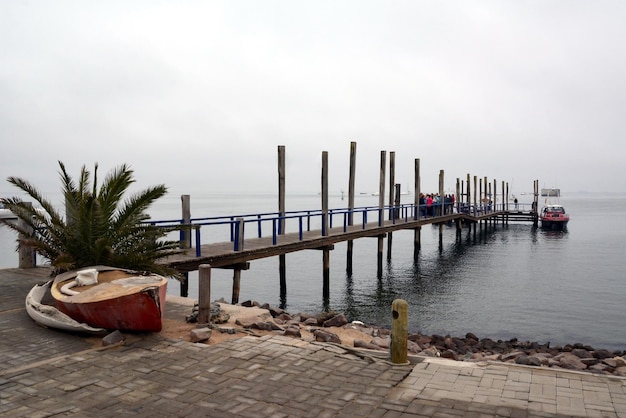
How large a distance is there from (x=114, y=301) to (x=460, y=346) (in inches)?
335

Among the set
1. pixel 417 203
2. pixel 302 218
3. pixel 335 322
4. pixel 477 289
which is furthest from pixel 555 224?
Result: pixel 335 322

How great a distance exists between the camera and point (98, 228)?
31.1ft

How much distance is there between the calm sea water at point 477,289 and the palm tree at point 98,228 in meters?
8.65

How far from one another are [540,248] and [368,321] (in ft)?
85.3

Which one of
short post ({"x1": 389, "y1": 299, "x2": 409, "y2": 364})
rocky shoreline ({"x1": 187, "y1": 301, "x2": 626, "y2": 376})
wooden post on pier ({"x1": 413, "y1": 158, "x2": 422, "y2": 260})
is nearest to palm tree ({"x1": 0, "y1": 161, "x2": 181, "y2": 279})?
rocky shoreline ({"x1": 187, "y1": 301, "x2": 626, "y2": 376})

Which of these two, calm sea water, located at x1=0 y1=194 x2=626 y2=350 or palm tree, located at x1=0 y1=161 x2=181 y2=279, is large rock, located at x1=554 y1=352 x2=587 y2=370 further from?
palm tree, located at x1=0 y1=161 x2=181 y2=279

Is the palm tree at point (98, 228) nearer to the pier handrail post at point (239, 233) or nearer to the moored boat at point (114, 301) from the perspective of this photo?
the moored boat at point (114, 301)

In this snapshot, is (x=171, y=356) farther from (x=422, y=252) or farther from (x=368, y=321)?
(x=422, y=252)

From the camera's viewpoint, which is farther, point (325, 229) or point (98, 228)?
point (325, 229)

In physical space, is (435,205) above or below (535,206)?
above

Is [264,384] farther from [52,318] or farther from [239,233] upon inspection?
[239,233]

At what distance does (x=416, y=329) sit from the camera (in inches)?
599

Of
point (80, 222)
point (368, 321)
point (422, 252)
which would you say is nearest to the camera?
point (80, 222)

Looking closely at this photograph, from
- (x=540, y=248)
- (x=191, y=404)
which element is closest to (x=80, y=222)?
(x=191, y=404)
